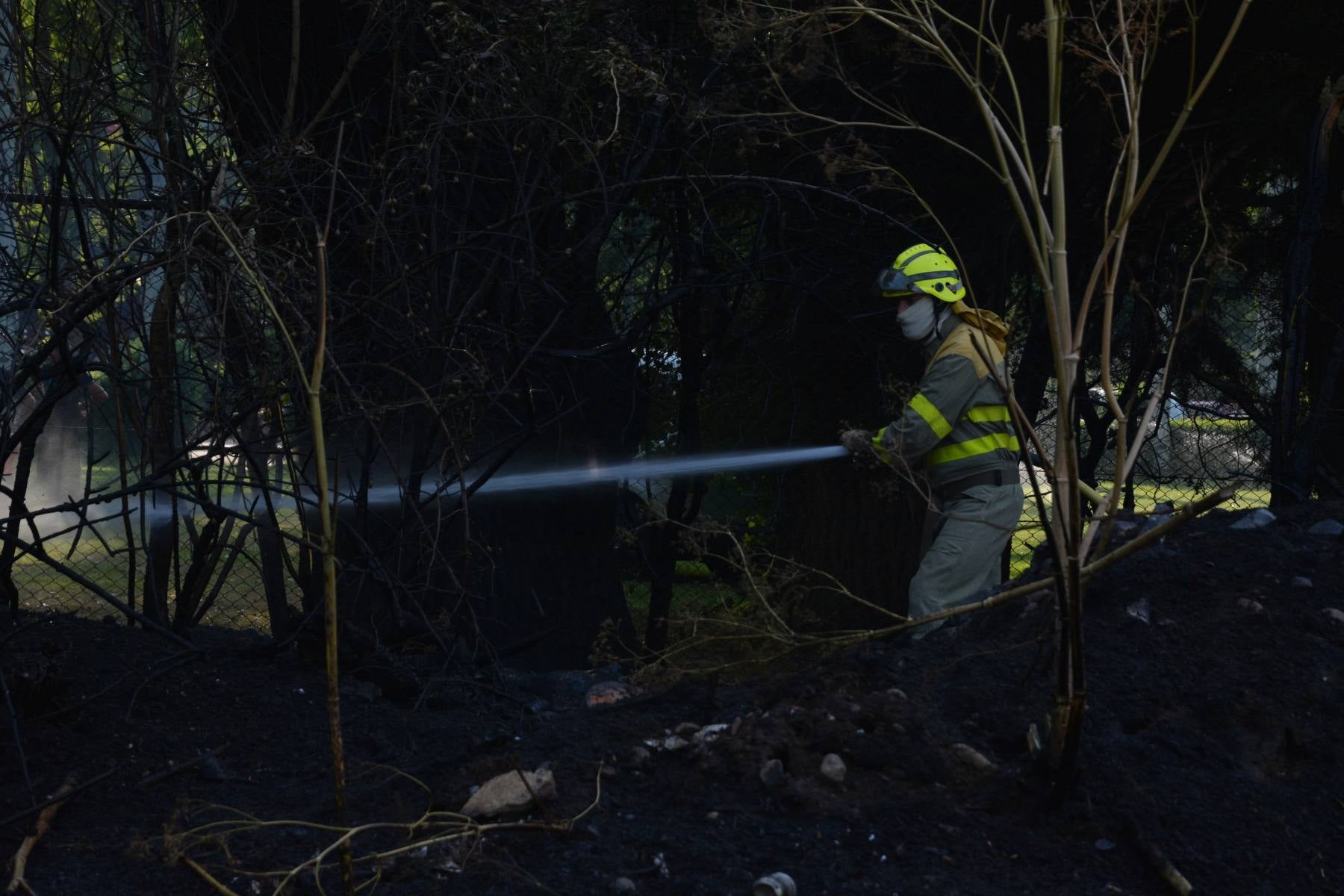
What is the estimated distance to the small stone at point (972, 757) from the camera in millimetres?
2762

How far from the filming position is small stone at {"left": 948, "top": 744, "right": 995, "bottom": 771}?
9.06 ft

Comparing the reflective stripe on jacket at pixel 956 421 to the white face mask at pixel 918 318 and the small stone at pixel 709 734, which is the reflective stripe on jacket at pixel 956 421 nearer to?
the white face mask at pixel 918 318

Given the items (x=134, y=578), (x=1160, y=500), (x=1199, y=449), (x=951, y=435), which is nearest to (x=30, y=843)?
(x=134, y=578)

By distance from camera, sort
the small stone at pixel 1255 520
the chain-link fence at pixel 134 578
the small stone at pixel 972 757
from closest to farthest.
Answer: the small stone at pixel 972 757 < the small stone at pixel 1255 520 < the chain-link fence at pixel 134 578

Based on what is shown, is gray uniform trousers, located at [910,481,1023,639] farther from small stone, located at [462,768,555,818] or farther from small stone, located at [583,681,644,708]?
small stone, located at [462,768,555,818]

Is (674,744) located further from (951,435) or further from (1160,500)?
(1160,500)

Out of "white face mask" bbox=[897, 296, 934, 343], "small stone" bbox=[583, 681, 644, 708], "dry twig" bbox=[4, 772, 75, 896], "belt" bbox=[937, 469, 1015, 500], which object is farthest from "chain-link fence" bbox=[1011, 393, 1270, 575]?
"dry twig" bbox=[4, 772, 75, 896]

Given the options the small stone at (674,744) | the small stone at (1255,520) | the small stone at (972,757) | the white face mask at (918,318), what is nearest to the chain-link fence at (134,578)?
the small stone at (674,744)

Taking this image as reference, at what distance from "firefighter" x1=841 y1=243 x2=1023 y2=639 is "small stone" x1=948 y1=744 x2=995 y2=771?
5.95 feet

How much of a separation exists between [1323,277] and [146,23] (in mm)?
5104

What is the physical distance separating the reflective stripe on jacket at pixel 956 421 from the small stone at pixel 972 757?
167cm

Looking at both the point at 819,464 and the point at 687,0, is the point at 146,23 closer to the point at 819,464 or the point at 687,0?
the point at 687,0

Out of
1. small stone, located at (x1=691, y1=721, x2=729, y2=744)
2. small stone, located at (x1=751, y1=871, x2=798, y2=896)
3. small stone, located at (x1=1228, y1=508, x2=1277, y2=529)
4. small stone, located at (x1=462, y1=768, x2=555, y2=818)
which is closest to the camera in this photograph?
small stone, located at (x1=751, y1=871, x2=798, y2=896)

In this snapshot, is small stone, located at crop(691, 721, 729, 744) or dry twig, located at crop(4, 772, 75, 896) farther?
small stone, located at crop(691, 721, 729, 744)
